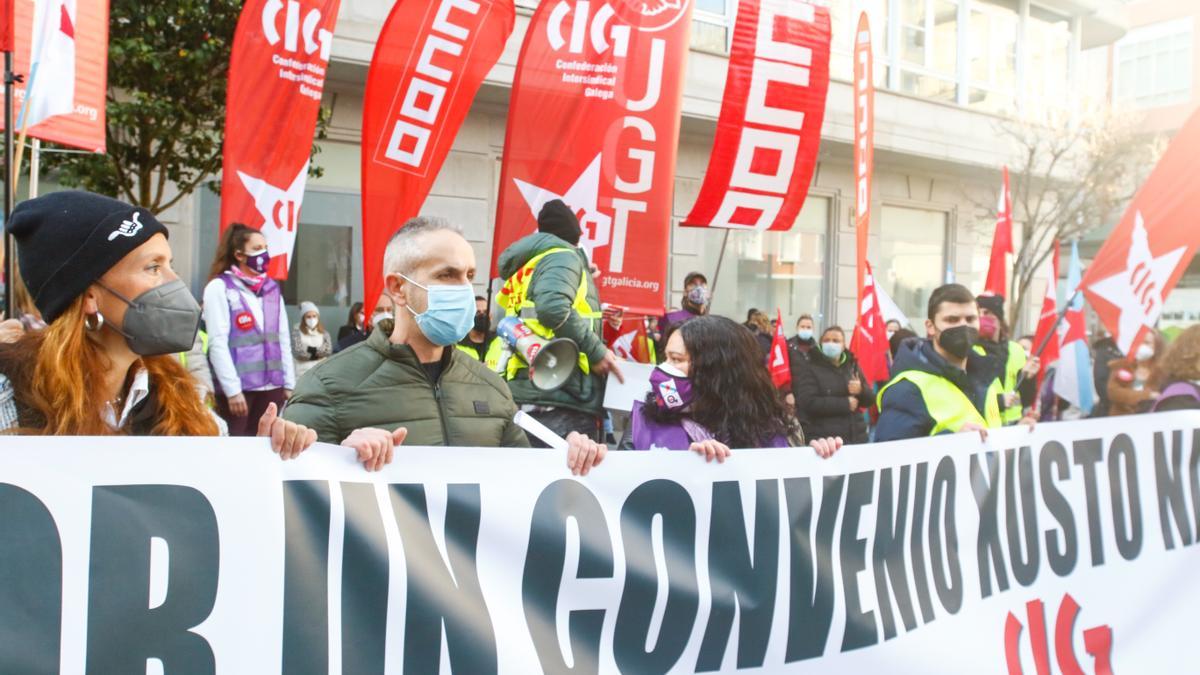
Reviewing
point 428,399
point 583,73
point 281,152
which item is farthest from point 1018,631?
point 281,152

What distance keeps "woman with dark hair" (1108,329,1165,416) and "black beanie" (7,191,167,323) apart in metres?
6.28

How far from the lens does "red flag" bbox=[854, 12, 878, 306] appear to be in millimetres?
6750

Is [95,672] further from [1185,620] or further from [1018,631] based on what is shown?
[1185,620]

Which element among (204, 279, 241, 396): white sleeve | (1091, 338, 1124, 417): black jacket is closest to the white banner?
(204, 279, 241, 396): white sleeve

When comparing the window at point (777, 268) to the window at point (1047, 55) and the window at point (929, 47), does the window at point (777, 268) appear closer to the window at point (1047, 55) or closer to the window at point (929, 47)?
the window at point (929, 47)

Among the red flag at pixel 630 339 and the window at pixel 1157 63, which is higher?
the window at pixel 1157 63

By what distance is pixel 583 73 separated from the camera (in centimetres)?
599

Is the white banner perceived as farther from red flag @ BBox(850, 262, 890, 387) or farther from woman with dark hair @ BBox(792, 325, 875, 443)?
woman with dark hair @ BBox(792, 325, 875, 443)

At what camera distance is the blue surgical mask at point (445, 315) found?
8.75 feet

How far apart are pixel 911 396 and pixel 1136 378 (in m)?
4.19

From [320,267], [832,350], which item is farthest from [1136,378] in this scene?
[320,267]

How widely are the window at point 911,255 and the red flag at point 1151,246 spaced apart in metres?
12.6

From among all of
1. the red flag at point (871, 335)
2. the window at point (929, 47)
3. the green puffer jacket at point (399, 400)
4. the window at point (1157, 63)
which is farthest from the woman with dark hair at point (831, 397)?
the window at point (1157, 63)

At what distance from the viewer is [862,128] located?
7070 millimetres
